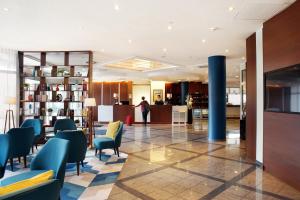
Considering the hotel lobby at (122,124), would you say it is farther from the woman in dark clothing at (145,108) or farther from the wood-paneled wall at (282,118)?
the woman in dark clothing at (145,108)

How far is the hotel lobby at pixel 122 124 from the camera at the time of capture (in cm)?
342

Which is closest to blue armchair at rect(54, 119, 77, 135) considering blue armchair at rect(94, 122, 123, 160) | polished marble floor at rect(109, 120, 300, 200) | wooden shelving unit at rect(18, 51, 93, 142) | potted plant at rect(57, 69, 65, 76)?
wooden shelving unit at rect(18, 51, 93, 142)

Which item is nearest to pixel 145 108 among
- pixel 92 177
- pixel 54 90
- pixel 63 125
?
pixel 54 90

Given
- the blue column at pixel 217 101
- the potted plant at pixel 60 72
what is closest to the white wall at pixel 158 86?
the blue column at pixel 217 101

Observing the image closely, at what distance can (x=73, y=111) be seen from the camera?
716 cm

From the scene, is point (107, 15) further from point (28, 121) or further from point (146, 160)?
point (28, 121)

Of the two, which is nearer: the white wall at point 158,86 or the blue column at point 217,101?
the blue column at point 217,101

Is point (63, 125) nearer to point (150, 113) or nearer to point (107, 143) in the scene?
point (107, 143)

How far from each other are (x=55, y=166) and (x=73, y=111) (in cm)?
459

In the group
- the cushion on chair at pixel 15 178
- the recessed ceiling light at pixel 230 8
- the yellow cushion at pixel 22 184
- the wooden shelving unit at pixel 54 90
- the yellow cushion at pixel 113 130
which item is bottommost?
the cushion on chair at pixel 15 178

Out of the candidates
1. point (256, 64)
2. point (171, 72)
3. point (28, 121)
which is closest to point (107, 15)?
point (256, 64)

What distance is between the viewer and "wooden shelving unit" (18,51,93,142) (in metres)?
7.08

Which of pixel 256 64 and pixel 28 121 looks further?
pixel 28 121

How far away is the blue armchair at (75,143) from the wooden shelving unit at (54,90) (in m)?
2.71
